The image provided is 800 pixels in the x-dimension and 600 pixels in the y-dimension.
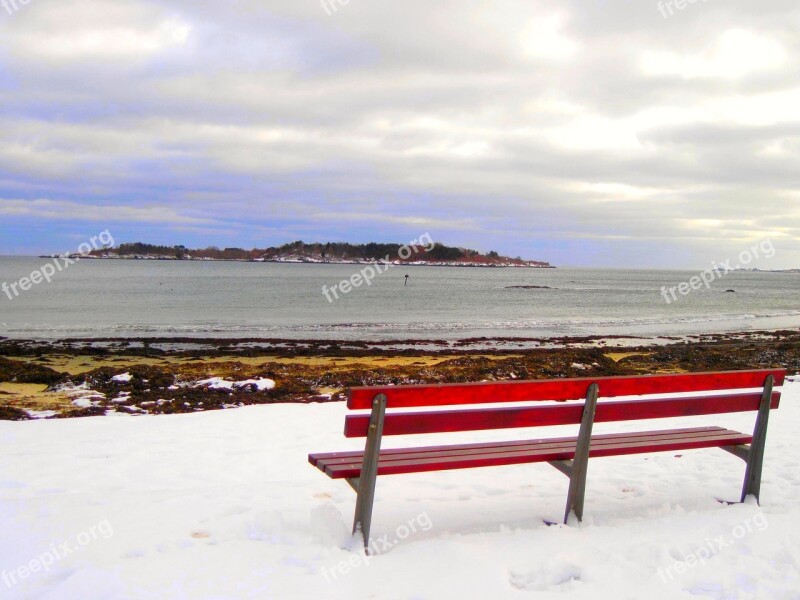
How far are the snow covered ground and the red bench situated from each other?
1.20ft

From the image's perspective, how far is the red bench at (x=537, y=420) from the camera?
11.8 feet

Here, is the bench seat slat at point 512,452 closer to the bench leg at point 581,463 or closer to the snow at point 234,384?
the bench leg at point 581,463

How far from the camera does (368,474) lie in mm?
3688

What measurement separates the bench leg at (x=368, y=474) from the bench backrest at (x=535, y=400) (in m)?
0.05

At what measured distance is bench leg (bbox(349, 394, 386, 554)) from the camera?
3.54m

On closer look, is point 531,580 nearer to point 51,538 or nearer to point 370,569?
point 370,569

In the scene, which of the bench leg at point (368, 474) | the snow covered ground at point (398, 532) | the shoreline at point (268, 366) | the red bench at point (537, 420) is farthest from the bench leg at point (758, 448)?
the shoreline at point (268, 366)

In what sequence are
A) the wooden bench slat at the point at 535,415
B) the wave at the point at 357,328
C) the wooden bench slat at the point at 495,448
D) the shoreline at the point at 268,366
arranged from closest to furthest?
the wooden bench slat at the point at 535,415, the wooden bench slat at the point at 495,448, the shoreline at the point at 268,366, the wave at the point at 357,328

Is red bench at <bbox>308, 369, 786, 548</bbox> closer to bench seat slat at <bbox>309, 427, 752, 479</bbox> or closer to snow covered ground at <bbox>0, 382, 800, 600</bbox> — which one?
bench seat slat at <bbox>309, 427, 752, 479</bbox>

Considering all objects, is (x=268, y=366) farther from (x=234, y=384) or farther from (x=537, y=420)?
(x=537, y=420)

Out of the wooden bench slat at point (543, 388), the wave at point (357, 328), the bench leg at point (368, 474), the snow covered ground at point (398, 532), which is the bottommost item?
the wave at point (357, 328)

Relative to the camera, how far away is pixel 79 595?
3109 mm

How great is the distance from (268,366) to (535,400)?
12.7m

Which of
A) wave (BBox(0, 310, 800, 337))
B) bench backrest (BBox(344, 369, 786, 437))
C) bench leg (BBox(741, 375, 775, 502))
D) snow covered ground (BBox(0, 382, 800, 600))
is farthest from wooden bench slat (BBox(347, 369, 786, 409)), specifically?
wave (BBox(0, 310, 800, 337))
